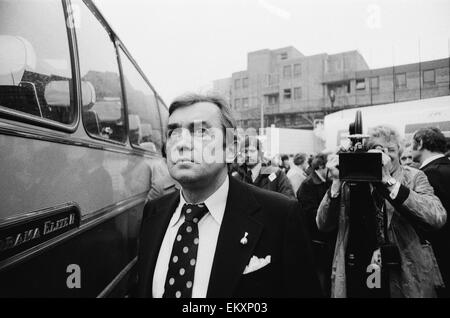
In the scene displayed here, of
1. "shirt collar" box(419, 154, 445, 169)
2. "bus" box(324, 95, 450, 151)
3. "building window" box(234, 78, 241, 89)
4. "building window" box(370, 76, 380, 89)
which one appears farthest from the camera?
"building window" box(234, 78, 241, 89)

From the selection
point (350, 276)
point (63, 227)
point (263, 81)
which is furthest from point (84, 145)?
point (263, 81)

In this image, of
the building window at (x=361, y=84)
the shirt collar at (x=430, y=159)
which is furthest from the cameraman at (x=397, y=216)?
the building window at (x=361, y=84)

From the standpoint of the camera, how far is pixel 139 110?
13.4 feet

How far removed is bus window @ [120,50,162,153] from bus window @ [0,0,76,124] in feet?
5.01

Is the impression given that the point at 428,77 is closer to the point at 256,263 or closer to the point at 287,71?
the point at 256,263

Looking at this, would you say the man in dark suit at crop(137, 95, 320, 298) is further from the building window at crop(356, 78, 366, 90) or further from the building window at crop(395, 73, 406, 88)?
the building window at crop(356, 78, 366, 90)

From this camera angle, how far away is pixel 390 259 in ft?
6.86

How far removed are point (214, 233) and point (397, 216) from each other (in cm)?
168

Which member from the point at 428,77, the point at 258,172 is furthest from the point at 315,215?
the point at 428,77

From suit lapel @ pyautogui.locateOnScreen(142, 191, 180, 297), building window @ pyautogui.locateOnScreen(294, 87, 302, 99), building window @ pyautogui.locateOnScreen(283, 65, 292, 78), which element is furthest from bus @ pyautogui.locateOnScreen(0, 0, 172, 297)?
building window @ pyautogui.locateOnScreen(283, 65, 292, 78)

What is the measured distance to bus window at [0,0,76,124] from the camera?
1434 millimetres

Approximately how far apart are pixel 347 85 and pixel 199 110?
1593 inches

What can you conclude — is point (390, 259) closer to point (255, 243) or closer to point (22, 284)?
point (255, 243)

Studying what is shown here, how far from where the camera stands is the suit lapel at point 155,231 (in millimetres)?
1348
